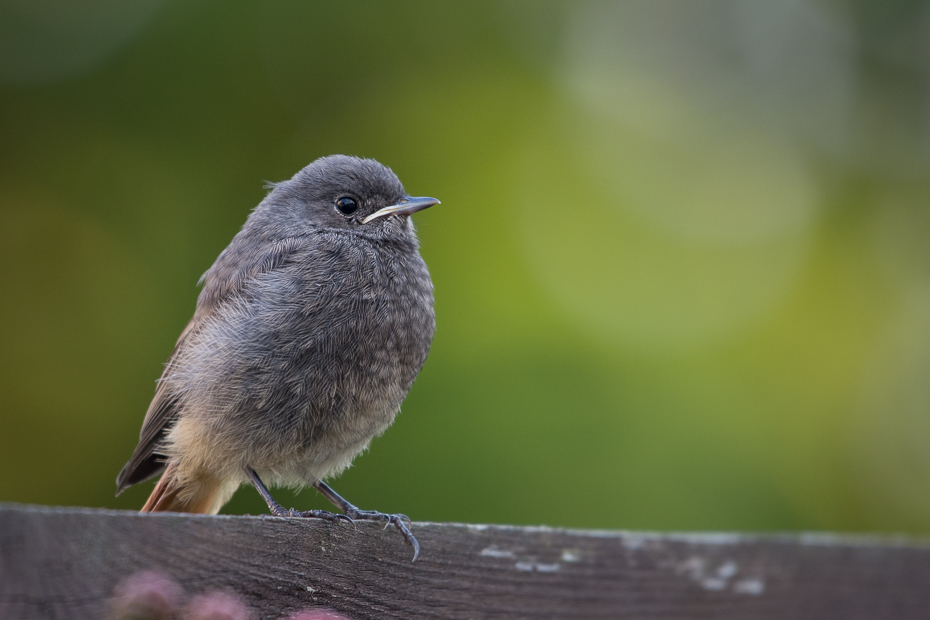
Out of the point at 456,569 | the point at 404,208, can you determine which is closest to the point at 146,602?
the point at 456,569

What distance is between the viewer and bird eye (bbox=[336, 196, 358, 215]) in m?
3.86

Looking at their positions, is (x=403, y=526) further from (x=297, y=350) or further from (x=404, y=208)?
(x=404, y=208)

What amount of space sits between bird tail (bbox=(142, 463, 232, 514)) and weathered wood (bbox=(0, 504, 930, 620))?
1.36 m

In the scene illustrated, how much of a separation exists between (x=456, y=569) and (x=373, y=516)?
→ 484 millimetres

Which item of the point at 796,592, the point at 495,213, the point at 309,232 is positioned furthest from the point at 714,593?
the point at 495,213

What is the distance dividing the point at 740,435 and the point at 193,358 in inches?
129

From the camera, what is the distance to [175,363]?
3.69 metres

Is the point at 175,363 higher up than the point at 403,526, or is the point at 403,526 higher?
the point at 175,363

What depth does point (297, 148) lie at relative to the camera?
4.74 metres

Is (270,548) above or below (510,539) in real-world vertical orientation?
above

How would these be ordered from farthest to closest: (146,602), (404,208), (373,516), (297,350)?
(404,208)
(297,350)
(373,516)
(146,602)

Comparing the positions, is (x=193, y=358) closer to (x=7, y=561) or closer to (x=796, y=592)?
(x=7, y=561)

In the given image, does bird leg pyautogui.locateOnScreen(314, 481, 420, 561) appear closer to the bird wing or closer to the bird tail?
the bird tail

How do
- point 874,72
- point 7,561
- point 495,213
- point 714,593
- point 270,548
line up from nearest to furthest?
point 7,561, point 270,548, point 714,593, point 495,213, point 874,72
